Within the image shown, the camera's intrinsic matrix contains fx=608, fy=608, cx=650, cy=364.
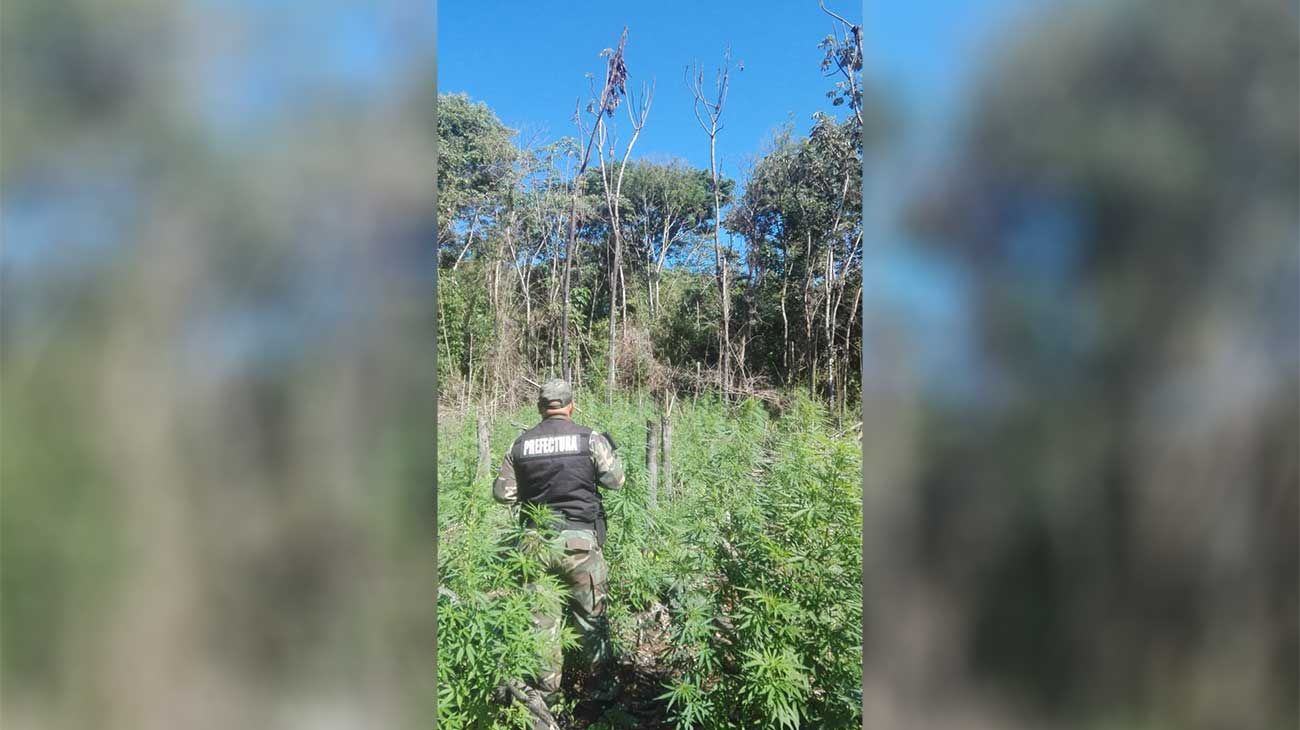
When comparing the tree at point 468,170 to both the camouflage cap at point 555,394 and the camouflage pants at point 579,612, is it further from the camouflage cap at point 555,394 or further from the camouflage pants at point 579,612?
the camouflage pants at point 579,612

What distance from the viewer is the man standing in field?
1.74 meters

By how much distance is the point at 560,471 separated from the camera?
1.96m

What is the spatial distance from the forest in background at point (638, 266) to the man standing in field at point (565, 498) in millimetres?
136

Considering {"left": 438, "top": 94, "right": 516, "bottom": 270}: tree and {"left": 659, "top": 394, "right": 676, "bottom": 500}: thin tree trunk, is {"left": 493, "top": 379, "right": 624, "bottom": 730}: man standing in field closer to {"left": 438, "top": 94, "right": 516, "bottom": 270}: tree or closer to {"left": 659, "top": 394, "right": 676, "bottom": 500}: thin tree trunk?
{"left": 659, "top": 394, "right": 676, "bottom": 500}: thin tree trunk

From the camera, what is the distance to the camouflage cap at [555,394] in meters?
1.87

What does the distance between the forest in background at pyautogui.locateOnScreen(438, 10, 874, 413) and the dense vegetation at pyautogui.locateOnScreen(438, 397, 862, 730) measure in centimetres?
13

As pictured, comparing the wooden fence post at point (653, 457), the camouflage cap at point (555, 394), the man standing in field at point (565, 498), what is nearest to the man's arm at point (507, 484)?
the man standing in field at point (565, 498)
